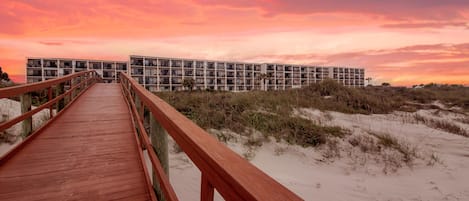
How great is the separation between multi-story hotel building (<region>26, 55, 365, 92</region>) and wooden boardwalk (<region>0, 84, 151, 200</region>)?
2180 inches

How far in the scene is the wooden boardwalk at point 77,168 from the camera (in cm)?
247

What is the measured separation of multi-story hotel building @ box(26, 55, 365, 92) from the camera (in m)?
62.6

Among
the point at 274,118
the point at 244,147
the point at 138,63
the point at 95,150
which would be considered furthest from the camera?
the point at 138,63

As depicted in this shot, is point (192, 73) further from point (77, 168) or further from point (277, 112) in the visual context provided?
point (77, 168)

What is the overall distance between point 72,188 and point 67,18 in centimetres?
1101

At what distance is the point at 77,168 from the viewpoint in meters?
3.08

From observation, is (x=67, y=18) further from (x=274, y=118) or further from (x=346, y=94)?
(x=346, y=94)

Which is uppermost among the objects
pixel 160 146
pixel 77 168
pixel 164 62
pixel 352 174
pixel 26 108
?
pixel 164 62

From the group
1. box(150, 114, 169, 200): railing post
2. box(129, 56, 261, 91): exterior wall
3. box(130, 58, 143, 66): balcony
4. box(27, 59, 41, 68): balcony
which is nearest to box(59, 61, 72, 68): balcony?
box(27, 59, 41, 68): balcony

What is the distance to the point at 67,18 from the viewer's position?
10.9 meters

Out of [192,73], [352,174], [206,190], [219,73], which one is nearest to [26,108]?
[206,190]

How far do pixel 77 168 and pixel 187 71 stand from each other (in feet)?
232

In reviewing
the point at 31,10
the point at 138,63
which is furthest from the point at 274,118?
the point at 138,63

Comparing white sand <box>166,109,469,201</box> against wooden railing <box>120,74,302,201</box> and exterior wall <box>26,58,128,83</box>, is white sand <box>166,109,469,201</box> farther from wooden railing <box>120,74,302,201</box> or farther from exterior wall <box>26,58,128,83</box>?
exterior wall <box>26,58,128,83</box>
